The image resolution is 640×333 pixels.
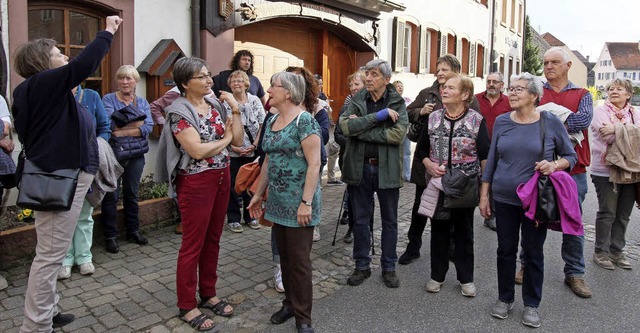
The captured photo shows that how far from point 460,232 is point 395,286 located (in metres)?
0.72

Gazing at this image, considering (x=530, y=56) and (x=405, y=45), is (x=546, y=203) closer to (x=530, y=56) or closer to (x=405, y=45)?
(x=405, y=45)

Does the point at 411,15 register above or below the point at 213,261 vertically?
above

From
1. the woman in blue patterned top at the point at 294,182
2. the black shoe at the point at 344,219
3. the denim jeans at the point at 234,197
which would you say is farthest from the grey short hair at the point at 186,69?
the black shoe at the point at 344,219

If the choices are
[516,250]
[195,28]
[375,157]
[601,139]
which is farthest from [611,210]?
[195,28]

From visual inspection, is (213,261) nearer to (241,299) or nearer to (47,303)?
(241,299)

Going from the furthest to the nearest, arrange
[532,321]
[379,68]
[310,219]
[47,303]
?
1. [379,68]
2. [532,321]
3. [310,219]
4. [47,303]

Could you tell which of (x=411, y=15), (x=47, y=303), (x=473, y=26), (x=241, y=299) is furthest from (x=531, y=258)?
(x=473, y=26)

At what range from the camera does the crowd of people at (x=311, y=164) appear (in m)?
3.32

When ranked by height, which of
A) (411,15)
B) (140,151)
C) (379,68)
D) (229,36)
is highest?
(411,15)

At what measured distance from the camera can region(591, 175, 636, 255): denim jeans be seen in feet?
17.4

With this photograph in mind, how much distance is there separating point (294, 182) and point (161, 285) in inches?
66.8

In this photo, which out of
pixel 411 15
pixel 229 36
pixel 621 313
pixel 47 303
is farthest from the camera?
pixel 411 15

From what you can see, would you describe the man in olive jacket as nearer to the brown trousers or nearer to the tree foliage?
the brown trousers

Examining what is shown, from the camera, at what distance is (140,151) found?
5.38m
